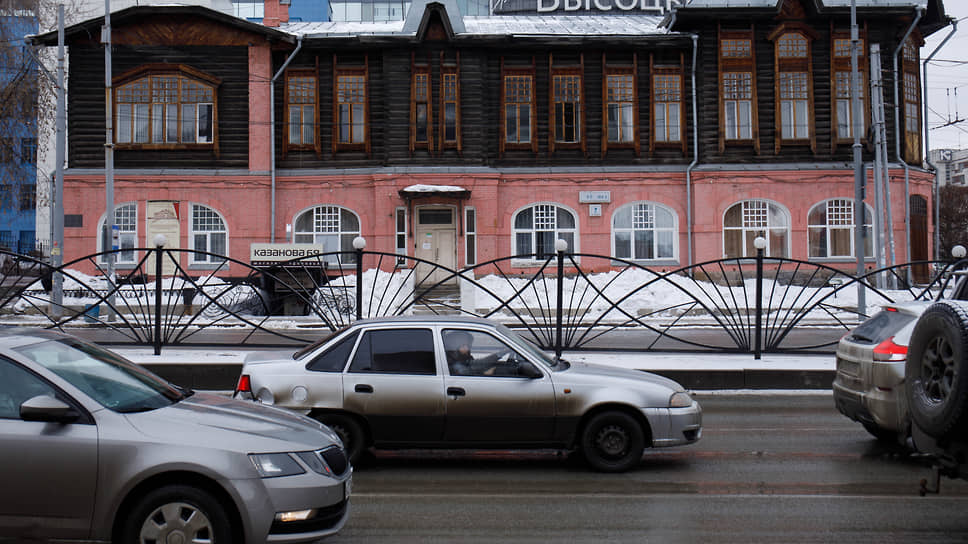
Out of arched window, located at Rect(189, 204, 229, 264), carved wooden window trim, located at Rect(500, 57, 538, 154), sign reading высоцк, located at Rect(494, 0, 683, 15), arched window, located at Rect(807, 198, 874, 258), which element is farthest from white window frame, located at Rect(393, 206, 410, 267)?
sign reading высоцк, located at Rect(494, 0, 683, 15)

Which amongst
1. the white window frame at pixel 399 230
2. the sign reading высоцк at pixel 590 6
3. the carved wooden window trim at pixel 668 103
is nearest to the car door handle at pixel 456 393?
the white window frame at pixel 399 230

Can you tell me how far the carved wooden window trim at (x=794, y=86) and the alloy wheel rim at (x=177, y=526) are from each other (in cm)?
2963

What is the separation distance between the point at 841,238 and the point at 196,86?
2501cm

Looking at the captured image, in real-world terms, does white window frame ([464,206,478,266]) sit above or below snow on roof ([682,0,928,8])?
below

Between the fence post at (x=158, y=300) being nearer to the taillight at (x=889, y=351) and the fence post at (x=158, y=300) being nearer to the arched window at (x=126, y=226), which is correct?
the taillight at (x=889, y=351)

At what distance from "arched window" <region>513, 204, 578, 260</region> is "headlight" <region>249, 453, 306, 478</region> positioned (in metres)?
26.4

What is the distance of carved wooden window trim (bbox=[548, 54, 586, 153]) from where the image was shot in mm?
31484

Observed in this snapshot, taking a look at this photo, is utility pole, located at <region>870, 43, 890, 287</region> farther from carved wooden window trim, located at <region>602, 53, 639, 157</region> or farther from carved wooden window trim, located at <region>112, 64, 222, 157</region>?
carved wooden window trim, located at <region>112, 64, 222, 157</region>

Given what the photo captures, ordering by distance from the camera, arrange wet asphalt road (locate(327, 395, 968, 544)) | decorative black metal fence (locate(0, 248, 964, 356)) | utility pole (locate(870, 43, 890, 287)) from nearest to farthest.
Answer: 1. wet asphalt road (locate(327, 395, 968, 544))
2. decorative black metal fence (locate(0, 248, 964, 356))
3. utility pole (locate(870, 43, 890, 287))

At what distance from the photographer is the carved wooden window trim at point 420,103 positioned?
101 feet

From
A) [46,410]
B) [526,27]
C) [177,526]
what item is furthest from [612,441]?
[526,27]

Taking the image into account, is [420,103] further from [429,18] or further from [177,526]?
[177,526]

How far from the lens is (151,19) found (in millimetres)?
30500

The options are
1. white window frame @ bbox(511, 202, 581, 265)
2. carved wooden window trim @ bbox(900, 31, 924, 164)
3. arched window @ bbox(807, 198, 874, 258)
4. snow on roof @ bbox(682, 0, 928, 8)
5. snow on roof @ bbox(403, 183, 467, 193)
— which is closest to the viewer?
snow on roof @ bbox(403, 183, 467, 193)
